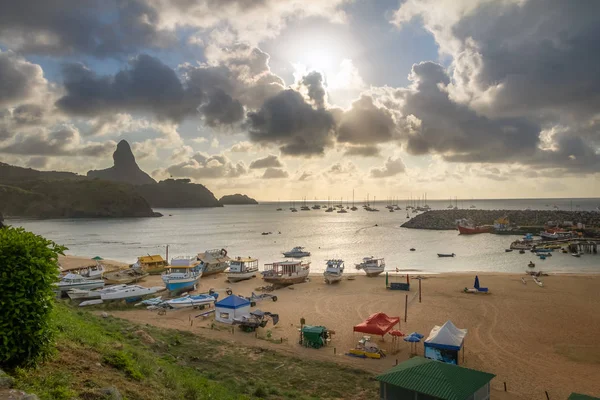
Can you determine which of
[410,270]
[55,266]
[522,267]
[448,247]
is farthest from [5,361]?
[448,247]

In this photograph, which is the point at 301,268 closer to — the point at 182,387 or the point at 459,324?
the point at 459,324

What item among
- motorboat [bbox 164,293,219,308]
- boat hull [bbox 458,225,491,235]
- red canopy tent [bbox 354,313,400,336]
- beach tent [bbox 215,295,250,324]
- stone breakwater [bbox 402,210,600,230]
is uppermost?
stone breakwater [bbox 402,210,600,230]

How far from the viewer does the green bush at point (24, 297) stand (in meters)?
6.69

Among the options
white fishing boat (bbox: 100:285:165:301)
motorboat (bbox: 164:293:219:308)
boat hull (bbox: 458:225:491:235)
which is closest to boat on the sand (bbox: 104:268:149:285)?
white fishing boat (bbox: 100:285:165:301)

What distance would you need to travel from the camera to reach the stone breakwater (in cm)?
9971

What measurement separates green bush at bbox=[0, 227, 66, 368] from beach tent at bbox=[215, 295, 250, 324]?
16.7m

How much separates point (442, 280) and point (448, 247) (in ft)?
120

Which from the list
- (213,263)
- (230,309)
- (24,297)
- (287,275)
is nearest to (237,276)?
(287,275)

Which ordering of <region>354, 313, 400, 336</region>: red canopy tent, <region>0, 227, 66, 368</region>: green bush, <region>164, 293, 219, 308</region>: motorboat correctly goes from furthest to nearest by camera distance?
<region>164, 293, 219, 308</region>: motorboat < <region>354, 313, 400, 336</region>: red canopy tent < <region>0, 227, 66, 368</region>: green bush

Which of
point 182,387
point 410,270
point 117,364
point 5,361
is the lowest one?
point 410,270

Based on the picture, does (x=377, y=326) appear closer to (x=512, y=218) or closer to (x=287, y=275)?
(x=287, y=275)

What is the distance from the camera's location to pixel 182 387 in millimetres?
9805

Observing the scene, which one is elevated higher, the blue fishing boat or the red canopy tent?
the red canopy tent

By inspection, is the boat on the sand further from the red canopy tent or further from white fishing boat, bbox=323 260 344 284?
the red canopy tent
